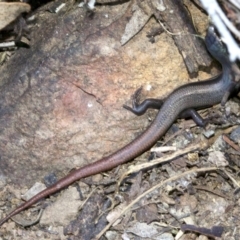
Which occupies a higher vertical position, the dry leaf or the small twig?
the dry leaf

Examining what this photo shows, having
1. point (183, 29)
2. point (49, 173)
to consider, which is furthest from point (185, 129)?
point (49, 173)

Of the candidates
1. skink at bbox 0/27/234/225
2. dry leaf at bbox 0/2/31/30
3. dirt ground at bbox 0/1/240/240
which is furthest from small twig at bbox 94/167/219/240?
dry leaf at bbox 0/2/31/30

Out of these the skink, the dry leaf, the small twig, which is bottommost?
the small twig

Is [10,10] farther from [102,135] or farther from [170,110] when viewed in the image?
[170,110]

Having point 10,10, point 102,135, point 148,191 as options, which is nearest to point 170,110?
point 102,135

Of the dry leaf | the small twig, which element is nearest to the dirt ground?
the small twig

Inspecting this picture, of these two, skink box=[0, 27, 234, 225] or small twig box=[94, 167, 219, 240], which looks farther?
skink box=[0, 27, 234, 225]

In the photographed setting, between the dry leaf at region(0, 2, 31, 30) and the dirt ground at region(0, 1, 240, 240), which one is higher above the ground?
the dry leaf at region(0, 2, 31, 30)

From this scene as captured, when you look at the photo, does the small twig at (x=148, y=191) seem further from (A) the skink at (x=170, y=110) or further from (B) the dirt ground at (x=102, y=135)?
(A) the skink at (x=170, y=110)

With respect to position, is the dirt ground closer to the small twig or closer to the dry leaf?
the small twig
